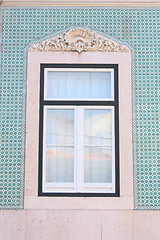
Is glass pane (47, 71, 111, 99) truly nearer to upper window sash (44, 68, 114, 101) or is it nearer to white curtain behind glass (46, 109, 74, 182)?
upper window sash (44, 68, 114, 101)

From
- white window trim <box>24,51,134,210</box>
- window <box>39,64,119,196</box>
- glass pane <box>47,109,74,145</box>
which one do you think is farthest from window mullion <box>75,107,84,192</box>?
white window trim <box>24,51,134,210</box>

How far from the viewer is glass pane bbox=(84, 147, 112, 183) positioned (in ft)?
18.7

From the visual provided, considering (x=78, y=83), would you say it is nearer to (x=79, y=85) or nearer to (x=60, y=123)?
(x=79, y=85)

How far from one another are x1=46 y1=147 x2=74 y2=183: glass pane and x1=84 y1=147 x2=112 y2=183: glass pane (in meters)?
0.22

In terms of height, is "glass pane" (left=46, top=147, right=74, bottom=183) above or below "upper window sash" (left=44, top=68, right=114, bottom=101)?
below

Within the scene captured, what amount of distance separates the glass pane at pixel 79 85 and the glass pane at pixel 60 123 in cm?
22

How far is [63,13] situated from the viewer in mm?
5996

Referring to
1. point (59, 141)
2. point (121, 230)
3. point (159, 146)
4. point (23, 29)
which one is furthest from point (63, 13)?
point (121, 230)

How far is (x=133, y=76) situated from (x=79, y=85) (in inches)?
31.2

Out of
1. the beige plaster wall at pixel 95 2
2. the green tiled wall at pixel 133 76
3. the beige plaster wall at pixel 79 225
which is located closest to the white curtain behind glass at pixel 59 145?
the green tiled wall at pixel 133 76

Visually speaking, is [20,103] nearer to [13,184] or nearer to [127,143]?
[13,184]

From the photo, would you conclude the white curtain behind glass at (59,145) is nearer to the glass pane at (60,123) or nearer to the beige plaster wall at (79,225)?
the glass pane at (60,123)

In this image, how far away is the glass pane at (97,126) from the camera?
19.0ft

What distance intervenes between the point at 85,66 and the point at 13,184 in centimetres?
197
